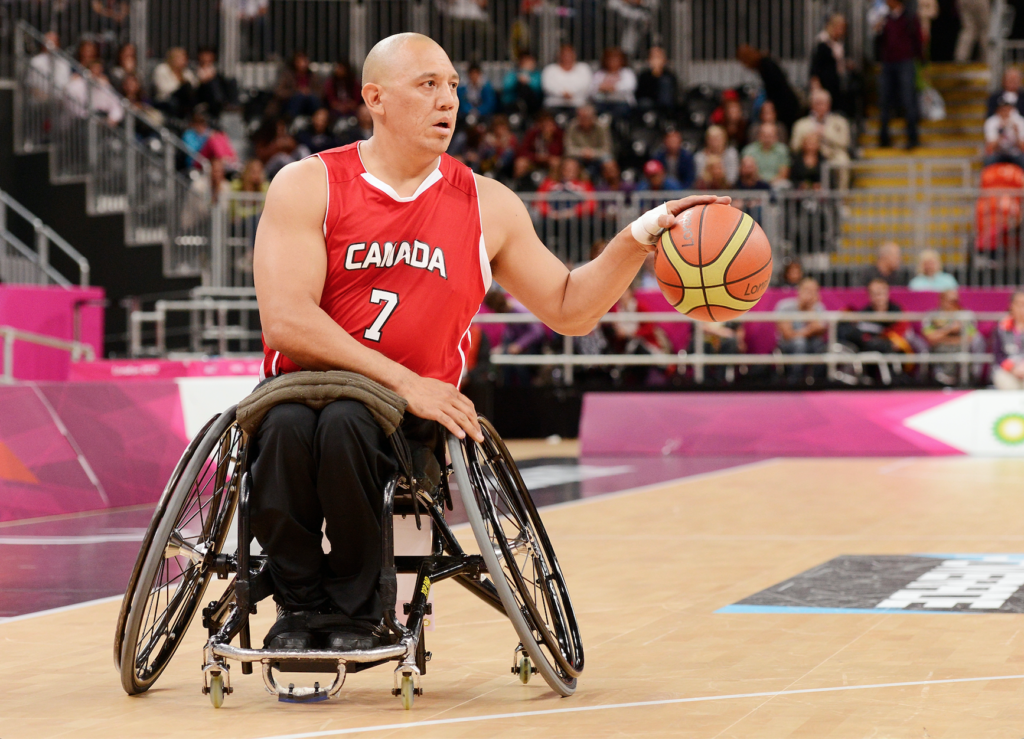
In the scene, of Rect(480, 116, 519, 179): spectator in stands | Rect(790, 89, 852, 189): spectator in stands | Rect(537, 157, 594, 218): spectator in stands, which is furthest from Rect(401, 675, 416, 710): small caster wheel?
Rect(790, 89, 852, 189): spectator in stands

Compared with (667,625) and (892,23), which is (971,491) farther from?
(892,23)

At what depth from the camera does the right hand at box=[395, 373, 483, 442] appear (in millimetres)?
→ 3963

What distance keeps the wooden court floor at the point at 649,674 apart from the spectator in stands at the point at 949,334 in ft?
27.0

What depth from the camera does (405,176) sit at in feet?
14.3

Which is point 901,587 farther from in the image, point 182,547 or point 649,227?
point 182,547

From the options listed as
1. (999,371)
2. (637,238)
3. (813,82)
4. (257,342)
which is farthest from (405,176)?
(813,82)

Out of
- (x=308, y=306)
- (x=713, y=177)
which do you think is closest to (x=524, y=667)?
(x=308, y=306)

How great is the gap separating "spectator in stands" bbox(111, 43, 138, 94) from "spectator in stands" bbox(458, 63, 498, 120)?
4548 mm

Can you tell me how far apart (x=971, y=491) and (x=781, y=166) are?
855cm

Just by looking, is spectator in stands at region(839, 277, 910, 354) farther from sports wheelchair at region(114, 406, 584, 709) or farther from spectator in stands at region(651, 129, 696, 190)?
sports wheelchair at region(114, 406, 584, 709)

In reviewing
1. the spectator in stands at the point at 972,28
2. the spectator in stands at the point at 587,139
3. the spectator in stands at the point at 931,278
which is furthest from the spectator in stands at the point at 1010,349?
the spectator in stands at the point at 972,28

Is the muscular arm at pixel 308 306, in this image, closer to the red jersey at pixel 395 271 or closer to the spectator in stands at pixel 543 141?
the red jersey at pixel 395 271

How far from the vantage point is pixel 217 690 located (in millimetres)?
4004

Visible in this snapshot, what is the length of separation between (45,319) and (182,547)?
1198 cm
